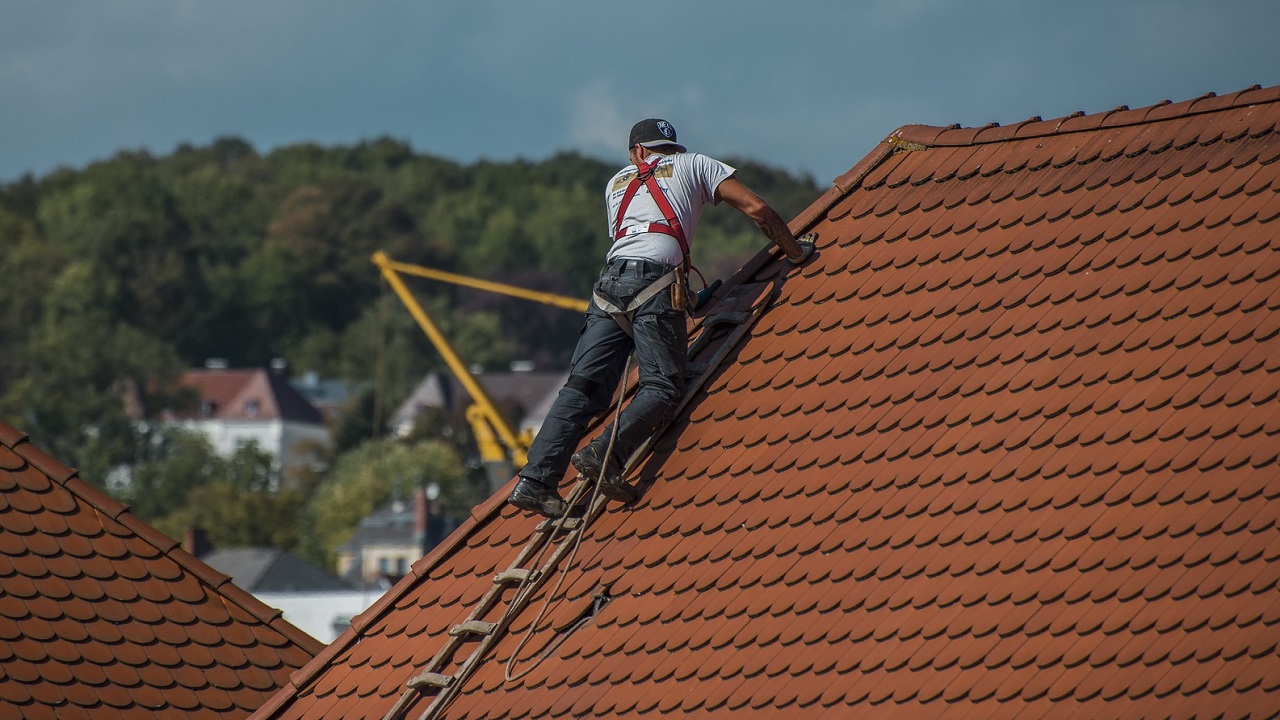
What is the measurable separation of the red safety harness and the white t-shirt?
0.06 feet

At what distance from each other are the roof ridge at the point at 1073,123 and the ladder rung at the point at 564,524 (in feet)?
9.01

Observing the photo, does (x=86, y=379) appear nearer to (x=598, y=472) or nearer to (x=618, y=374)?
(x=618, y=374)

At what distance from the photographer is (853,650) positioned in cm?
748

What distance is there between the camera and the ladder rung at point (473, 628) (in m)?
8.66

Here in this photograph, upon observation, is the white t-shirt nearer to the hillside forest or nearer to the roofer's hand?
the roofer's hand

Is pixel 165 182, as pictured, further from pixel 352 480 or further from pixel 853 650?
pixel 853 650

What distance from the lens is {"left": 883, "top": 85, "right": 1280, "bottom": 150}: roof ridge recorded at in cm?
859

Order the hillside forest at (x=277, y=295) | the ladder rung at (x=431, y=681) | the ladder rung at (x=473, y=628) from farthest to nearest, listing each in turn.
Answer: the hillside forest at (x=277, y=295) < the ladder rung at (x=473, y=628) < the ladder rung at (x=431, y=681)

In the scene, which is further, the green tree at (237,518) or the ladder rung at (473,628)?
the green tree at (237,518)

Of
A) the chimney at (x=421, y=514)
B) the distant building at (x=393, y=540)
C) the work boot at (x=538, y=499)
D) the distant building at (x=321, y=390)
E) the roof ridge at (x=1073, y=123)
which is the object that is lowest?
the distant building at (x=393, y=540)

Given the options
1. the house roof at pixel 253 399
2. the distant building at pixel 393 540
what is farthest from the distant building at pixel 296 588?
the house roof at pixel 253 399

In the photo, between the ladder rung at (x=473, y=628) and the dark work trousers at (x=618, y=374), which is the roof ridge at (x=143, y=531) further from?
the dark work trousers at (x=618, y=374)

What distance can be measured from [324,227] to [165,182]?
22.1 metres

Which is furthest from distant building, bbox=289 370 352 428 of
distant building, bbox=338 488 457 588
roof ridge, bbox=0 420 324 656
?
roof ridge, bbox=0 420 324 656
